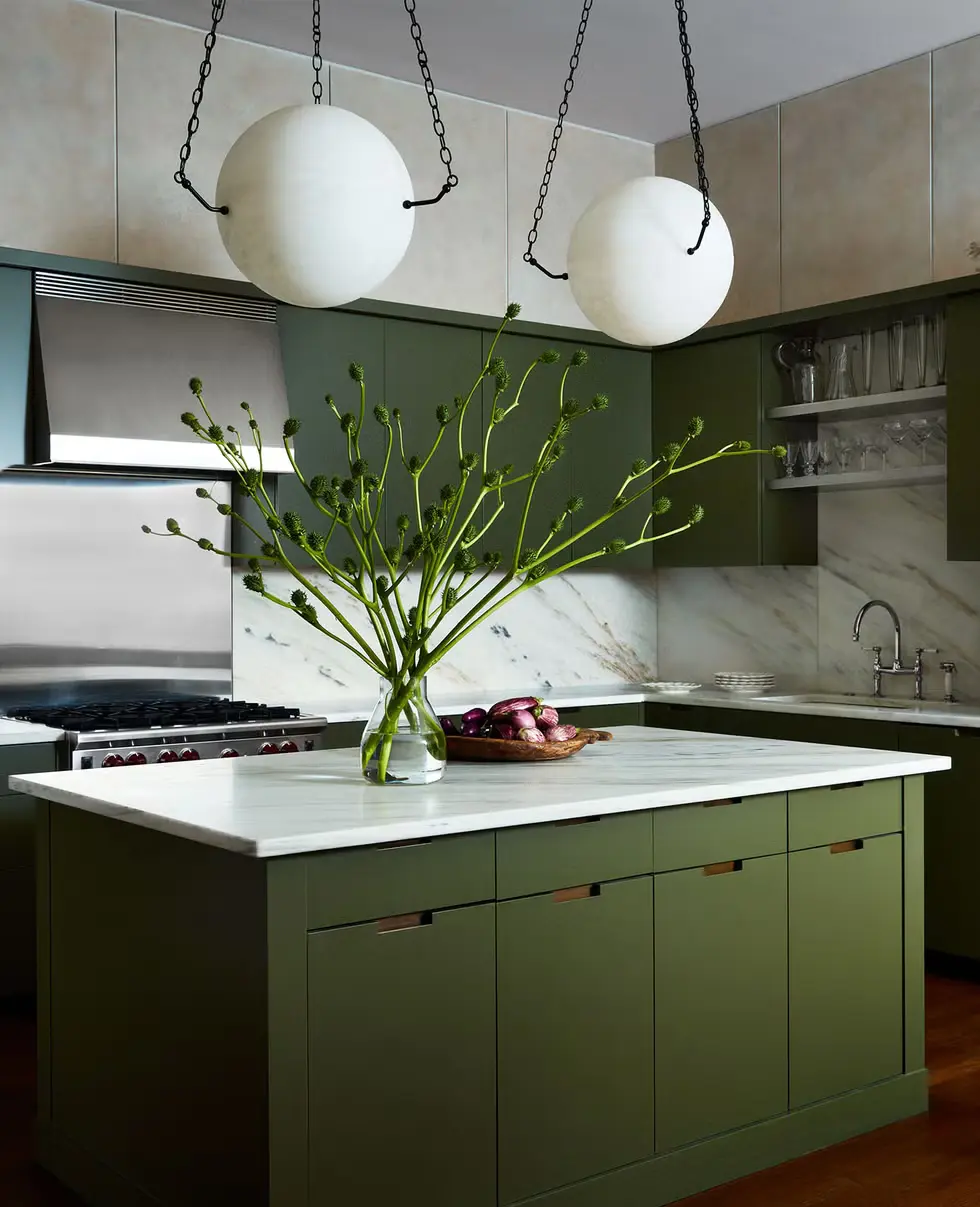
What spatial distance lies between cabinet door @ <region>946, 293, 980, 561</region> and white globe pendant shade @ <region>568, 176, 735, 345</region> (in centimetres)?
211

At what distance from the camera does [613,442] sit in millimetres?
5820

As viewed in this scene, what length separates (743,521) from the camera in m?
5.52

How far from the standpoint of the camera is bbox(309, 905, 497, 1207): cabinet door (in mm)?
2307

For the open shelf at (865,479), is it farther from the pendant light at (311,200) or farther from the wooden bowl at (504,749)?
the pendant light at (311,200)

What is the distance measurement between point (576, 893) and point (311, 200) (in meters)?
1.40

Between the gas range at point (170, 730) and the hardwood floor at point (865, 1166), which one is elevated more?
the gas range at point (170, 730)

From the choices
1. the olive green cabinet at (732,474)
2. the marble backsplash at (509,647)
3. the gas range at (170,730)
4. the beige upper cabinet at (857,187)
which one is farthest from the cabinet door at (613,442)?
the gas range at (170,730)

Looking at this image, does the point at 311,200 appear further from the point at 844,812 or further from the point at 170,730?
the point at 170,730

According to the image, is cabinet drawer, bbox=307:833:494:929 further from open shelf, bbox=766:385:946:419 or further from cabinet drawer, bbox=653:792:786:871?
open shelf, bbox=766:385:946:419

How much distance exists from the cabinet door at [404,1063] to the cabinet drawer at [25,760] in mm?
1853

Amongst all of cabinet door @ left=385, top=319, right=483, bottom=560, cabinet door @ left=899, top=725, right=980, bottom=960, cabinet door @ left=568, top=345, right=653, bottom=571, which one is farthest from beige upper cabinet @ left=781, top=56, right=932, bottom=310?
cabinet door @ left=899, top=725, right=980, bottom=960

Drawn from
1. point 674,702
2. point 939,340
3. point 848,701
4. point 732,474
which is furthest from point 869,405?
point 674,702

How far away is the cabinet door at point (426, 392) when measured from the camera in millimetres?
5102

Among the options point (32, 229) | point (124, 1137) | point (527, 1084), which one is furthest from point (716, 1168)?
point (32, 229)
